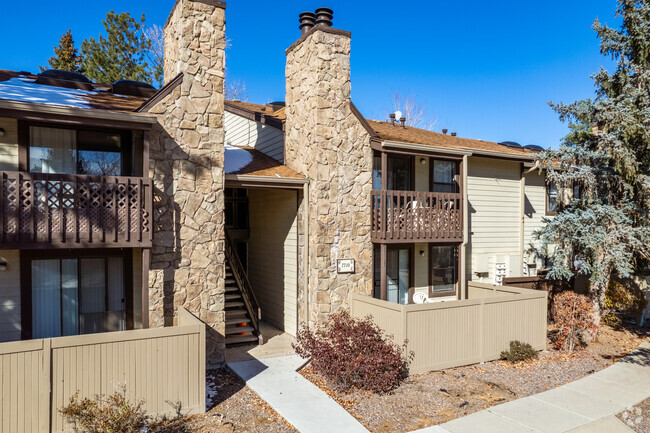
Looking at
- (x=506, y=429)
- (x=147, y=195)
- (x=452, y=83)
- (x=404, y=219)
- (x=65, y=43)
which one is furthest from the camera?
(x=452, y=83)

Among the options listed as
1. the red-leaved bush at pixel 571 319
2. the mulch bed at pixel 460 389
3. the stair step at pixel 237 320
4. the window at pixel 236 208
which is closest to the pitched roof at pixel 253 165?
the window at pixel 236 208

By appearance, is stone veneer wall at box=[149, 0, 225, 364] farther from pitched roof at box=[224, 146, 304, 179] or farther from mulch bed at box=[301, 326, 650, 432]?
mulch bed at box=[301, 326, 650, 432]

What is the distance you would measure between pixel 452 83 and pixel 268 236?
81.0ft

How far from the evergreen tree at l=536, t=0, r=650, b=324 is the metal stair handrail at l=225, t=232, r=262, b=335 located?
310 inches

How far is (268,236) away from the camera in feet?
44.1

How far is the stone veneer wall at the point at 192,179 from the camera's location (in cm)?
909

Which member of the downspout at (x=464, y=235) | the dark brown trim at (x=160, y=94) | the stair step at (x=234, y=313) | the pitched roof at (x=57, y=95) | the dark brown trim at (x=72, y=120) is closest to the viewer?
the dark brown trim at (x=72, y=120)

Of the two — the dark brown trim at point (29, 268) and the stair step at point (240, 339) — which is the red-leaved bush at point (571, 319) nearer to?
the stair step at point (240, 339)

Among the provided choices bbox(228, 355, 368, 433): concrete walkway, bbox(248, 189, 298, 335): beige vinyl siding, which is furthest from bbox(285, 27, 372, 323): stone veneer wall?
bbox(228, 355, 368, 433): concrete walkway

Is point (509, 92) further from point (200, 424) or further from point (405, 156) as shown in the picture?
point (200, 424)

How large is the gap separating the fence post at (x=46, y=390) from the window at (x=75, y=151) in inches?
152

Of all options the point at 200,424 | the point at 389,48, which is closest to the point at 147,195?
the point at 200,424

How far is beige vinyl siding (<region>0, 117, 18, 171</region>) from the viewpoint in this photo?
820cm

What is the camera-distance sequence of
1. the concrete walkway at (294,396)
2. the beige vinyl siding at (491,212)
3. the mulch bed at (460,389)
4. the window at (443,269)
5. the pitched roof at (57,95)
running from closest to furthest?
the concrete walkway at (294,396) < the mulch bed at (460,389) < the pitched roof at (57,95) < the window at (443,269) < the beige vinyl siding at (491,212)
